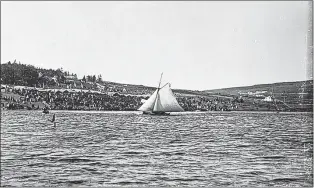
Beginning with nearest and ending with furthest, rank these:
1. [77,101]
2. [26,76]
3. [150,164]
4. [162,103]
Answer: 1. [150,164]
2. [162,103]
3. [77,101]
4. [26,76]

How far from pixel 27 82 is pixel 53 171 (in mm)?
141626

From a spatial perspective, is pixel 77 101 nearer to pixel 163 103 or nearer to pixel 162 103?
pixel 162 103

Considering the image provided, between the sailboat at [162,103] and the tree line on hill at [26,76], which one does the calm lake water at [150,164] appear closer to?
the sailboat at [162,103]

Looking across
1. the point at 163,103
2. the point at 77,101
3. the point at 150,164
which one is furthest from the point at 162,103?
the point at 150,164

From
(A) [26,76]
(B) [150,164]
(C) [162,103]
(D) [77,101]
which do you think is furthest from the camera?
(A) [26,76]

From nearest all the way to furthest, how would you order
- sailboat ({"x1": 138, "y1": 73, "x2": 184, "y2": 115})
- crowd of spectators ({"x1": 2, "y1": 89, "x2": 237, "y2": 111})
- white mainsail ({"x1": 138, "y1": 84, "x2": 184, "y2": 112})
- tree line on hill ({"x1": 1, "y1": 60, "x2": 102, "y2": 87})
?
sailboat ({"x1": 138, "y1": 73, "x2": 184, "y2": 115}), white mainsail ({"x1": 138, "y1": 84, "x2": 184, "y2": 112}), crowd of spectators ({"x1": 2, "y1": 89, "x2": 237, "y2": 111}), tree line on hill ({"x1": 1, "y1": 60, "x2": 102, "y2": 87})

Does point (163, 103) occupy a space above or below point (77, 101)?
below

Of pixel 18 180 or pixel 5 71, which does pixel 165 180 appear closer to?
pixel 18 180

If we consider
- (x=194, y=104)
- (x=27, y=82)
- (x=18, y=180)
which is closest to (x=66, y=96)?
(x=27, y=82)

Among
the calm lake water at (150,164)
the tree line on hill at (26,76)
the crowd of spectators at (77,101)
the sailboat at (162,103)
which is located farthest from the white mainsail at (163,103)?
the calm lake water at (150,164)

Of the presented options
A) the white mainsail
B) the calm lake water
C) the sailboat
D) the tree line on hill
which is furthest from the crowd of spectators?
the calm lake water

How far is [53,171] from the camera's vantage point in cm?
2202

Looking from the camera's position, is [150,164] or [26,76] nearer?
[150,164]

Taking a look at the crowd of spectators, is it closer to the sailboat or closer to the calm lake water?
the sailboat
